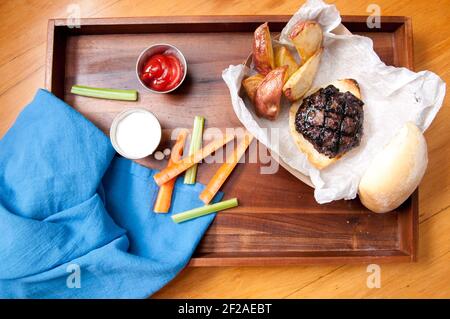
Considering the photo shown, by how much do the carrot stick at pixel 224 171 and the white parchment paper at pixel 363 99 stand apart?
0.09 meters

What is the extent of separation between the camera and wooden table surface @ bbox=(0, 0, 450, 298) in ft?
5.28

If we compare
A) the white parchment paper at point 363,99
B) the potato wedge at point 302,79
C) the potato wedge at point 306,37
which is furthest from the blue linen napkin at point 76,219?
the potato wedge at point 306,37

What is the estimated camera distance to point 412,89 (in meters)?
1.48

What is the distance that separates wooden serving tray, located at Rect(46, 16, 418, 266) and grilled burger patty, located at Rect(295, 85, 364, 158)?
0.65 feet

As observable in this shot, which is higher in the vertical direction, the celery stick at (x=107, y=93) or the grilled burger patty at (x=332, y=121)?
the celery stick at (x=107, y=93)

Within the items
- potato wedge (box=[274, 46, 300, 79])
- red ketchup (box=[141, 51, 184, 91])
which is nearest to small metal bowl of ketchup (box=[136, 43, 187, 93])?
red ketchup (box=[141, 51, 184, 91])

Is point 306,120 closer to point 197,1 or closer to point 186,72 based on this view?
point 186,72

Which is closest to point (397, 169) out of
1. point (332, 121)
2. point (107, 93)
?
point (332, 121)

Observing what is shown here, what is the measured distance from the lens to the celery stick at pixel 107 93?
5.07ft

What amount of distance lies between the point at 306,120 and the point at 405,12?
64 centimetres

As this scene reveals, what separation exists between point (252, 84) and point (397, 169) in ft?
1.77

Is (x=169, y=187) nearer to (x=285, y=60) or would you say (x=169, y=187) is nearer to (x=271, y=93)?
(x=271, y=93)

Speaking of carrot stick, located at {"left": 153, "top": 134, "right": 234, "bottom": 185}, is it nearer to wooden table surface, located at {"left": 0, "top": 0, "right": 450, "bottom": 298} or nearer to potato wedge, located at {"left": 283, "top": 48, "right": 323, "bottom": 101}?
potato wedge, located at {"left": 283, "top": 48, "right": 323, "bottom": 101}

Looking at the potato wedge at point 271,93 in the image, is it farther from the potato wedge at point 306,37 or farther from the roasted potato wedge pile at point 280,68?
the potato wedge at point 306,37
